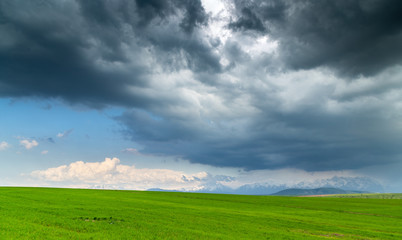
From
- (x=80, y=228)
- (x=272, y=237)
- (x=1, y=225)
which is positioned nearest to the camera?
(x=1, y=225)

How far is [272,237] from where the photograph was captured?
34656mm

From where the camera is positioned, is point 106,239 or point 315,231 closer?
point 106,239

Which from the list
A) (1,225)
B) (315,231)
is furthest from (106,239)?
(315,231)

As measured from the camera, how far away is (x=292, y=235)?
120ft

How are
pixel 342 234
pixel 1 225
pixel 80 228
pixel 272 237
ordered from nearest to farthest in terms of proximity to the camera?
pixel 1 225 < pixel 80 228 < pixel 272 237 < pixel 342 234

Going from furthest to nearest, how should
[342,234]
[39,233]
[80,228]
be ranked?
[342,234]
[80,228]
[39,233]

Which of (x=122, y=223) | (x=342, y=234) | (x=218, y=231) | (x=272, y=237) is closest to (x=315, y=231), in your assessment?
(x=342, y=234)

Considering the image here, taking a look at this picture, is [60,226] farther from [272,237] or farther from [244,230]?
[272,237]

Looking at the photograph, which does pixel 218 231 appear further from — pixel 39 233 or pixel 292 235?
pixel 39 233

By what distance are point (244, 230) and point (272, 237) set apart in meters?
4.83

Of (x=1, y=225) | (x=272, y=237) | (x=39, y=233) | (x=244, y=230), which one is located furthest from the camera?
(x=244, y=230)

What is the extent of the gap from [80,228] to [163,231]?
33.2ft

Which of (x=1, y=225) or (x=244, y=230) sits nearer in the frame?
(x=1, y=225)

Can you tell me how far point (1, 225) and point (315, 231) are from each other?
147 feet
